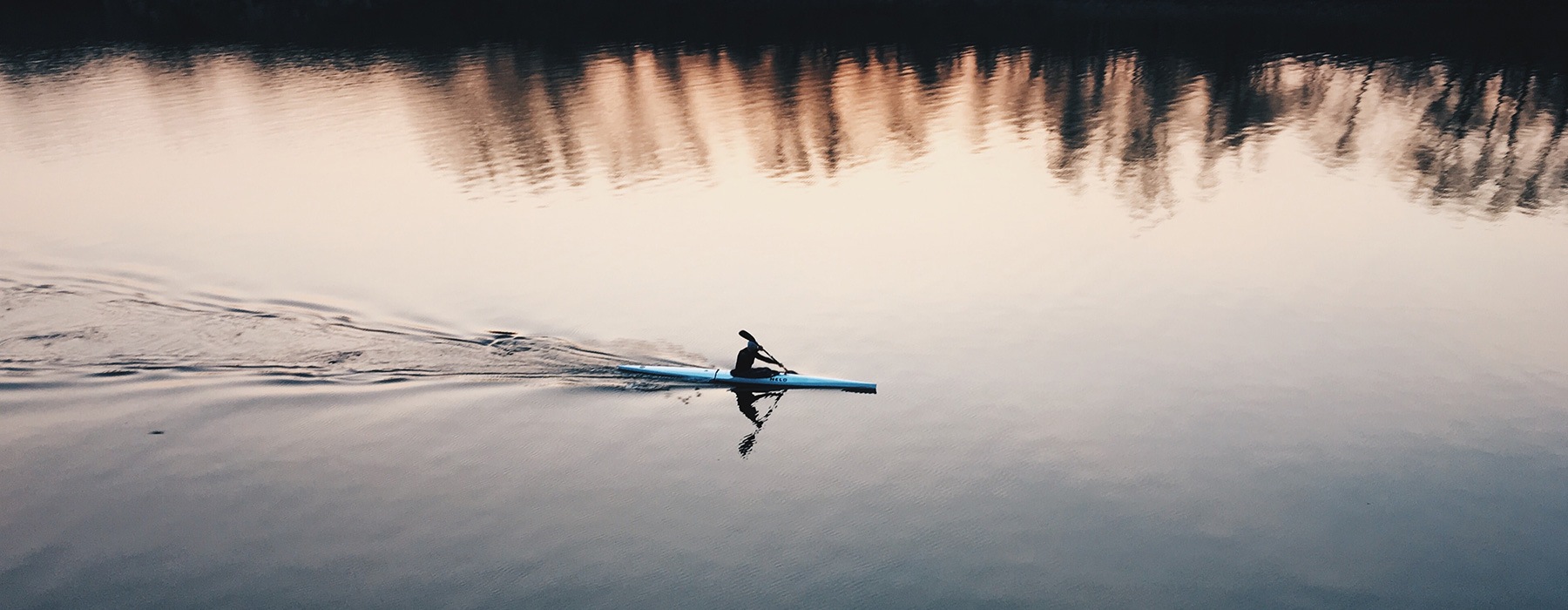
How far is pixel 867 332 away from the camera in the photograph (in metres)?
24.2

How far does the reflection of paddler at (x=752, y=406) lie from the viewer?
64.8 feet

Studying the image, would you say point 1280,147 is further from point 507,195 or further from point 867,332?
point 507,195

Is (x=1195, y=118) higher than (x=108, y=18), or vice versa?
(x=108, y=18)

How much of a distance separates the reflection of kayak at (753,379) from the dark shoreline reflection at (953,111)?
17313 mm

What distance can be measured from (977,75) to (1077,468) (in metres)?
44.6

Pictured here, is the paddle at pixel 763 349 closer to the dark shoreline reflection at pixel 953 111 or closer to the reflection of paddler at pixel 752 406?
the reflection of paddler at pixel 752 406

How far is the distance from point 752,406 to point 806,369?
1.94 metres

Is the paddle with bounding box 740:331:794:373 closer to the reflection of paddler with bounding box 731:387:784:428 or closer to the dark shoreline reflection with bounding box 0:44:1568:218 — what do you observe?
the reflection of paddler with bounding box 731:387:784:428

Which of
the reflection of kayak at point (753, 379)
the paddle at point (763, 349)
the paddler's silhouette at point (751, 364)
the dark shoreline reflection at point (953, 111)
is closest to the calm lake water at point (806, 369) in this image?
the reflection of kayak at point (753, 379)

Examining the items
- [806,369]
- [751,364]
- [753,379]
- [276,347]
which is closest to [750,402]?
[753,379]

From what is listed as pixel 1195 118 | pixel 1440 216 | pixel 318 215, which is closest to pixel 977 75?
pixel 1195 118

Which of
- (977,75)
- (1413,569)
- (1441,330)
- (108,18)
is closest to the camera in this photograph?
(1413,569)

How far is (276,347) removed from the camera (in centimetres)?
2278

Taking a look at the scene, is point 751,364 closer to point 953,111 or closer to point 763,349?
point 763,349
